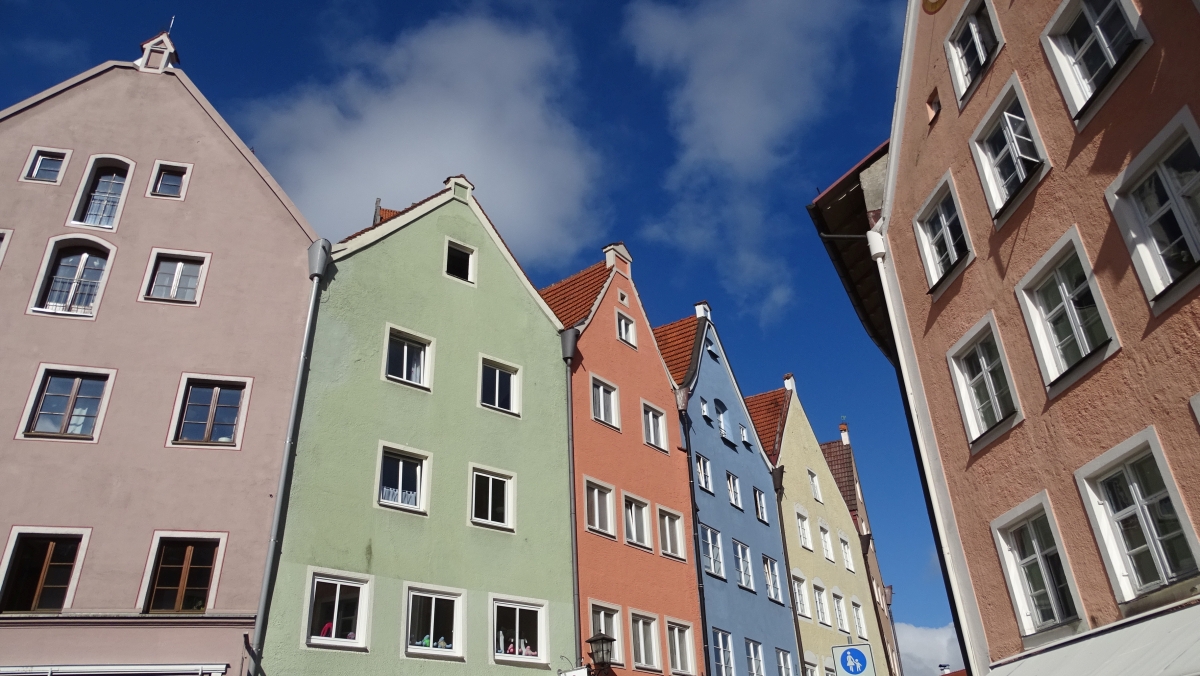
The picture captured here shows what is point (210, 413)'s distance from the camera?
17.2m

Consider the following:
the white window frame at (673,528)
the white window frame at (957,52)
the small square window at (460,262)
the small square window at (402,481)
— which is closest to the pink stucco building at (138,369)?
the small square window at (402,481)

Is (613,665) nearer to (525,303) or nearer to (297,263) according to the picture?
(525,303)

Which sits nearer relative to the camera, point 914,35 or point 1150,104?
point 1150,104

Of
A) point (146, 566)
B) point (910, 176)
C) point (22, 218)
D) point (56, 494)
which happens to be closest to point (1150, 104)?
point (910, 176)

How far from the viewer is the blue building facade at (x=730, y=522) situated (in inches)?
1040

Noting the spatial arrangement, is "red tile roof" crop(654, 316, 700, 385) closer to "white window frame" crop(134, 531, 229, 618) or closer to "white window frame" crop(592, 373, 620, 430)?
"white window frame" crop(592, 373, 620, 430)

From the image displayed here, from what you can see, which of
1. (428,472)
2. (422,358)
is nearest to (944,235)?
(428,472)

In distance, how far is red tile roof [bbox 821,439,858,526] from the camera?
41844 mm

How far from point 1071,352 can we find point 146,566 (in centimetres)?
1478

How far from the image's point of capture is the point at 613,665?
21.2 meters

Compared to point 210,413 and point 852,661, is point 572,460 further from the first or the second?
point 852,661

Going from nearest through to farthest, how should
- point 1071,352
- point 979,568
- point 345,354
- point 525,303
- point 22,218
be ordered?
1. point 1071,352
2. point 979,568
3. point 22,218
4. point 345,354
5. point 525,303

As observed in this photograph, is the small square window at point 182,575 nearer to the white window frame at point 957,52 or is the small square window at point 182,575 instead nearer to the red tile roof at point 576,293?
the red tile roof at point 576,293

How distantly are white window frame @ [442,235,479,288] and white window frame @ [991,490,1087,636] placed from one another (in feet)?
44.2
